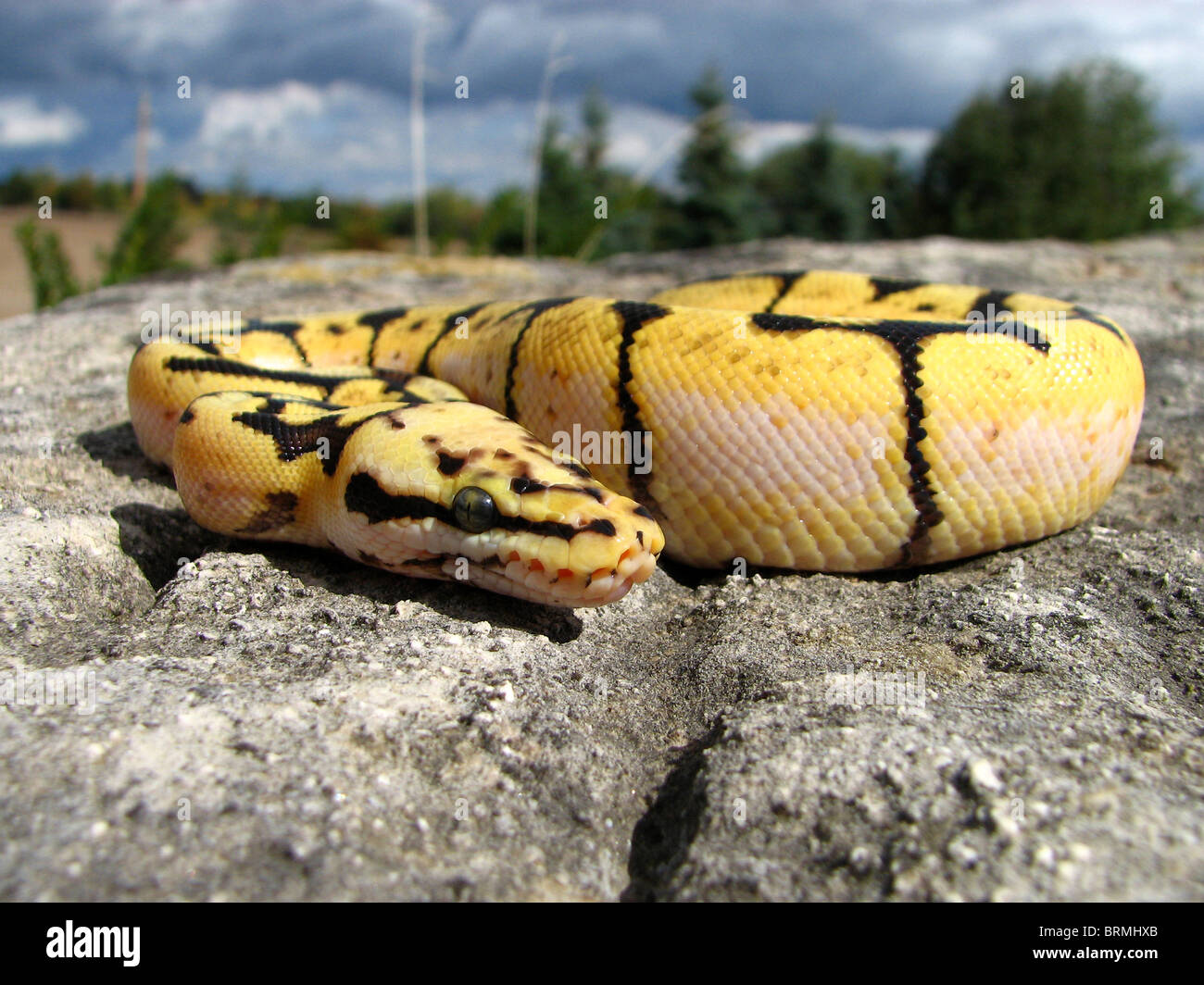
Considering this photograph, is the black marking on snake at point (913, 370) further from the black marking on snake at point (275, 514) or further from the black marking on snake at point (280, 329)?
the black marking on snake at point (280, 329)

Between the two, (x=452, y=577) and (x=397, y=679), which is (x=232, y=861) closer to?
(x=397, y=679)

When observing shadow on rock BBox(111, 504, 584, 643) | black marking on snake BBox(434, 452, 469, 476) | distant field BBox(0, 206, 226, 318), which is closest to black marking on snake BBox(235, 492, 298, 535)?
shadow on rock BBox(111, 504, 584, 643)

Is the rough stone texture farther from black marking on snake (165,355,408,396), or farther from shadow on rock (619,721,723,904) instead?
black marking on snake (165,355,408,396)

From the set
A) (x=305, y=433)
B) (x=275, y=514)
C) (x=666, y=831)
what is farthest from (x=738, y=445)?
(x=275, y=514)

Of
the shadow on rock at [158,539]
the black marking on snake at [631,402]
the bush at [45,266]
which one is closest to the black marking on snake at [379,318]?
the shadow on rock at [158,539]
